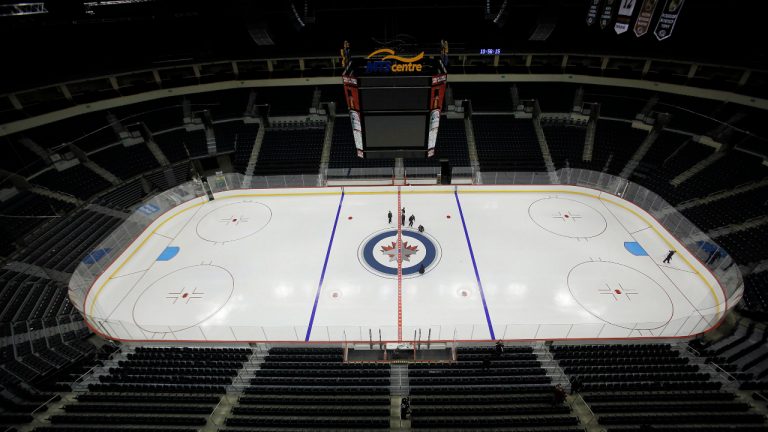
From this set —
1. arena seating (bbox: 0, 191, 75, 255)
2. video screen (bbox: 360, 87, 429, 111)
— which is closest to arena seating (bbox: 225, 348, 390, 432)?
video screen (bbox: 360, 87, 429, 111)

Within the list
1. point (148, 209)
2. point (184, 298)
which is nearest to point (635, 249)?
point (184, 298)

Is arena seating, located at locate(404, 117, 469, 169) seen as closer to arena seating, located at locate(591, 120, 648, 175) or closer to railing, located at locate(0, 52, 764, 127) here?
railing, located at locate(0, 52, 764, 127)

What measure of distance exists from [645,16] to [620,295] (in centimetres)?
1253

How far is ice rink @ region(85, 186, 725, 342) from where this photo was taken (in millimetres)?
11367

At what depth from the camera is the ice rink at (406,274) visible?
37.3ft

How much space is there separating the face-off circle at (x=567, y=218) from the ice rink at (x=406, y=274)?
0.28 ft

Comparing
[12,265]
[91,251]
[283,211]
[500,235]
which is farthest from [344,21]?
[12,265]

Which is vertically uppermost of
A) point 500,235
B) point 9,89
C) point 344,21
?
point 344,21

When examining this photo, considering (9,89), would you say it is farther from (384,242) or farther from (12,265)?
(384,242)

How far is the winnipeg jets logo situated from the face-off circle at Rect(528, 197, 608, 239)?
21.2 ft

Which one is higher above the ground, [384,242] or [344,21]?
[344,21]

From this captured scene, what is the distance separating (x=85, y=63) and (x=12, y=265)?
43.5 feet

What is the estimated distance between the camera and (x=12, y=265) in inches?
549

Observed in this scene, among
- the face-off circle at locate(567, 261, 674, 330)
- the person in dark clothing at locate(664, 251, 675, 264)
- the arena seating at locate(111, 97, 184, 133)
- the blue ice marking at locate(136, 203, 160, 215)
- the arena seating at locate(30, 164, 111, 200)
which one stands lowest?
the face-off circle at locate(567, 261, 674, 330)
